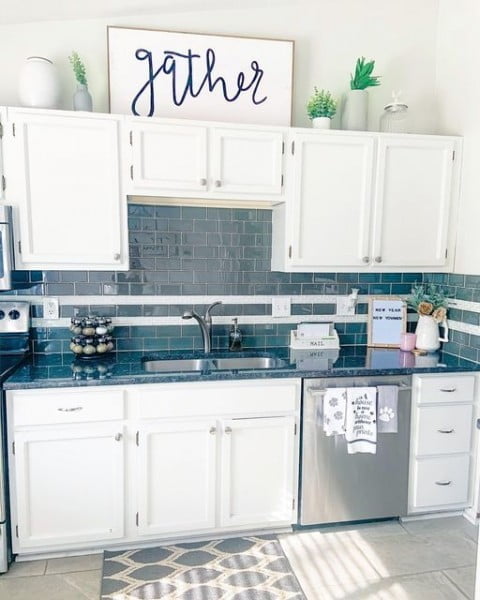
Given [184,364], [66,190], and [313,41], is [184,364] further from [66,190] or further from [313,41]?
[313,41]

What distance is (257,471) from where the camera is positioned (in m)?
2.34

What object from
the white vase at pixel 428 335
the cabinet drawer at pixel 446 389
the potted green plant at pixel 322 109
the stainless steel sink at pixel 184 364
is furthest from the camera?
the white vase at pixel 428 335

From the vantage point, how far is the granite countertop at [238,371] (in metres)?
2.14

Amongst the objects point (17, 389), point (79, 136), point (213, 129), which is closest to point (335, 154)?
point (213, 129)

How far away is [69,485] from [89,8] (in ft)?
7.92

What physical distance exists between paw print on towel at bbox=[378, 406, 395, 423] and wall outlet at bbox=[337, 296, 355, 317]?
730mm

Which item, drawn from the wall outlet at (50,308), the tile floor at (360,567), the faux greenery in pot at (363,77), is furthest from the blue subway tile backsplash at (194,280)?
the tile floor at (360,567)

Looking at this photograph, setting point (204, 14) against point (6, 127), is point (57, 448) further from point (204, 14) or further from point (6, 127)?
point (204, 14)

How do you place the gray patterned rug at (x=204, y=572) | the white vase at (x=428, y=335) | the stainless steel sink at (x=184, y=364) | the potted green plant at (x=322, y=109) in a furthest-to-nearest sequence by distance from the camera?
the white vase at (x=428, y=335)
the stainless steel sink at (x=184, y=364)
the potted green plant at (x=322, y=109)
the gray patterned rug at (x=204, y=572)

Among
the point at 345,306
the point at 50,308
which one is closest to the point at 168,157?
the point at 50,308

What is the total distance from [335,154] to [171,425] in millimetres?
1661

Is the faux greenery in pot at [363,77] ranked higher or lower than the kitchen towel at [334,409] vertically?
higher

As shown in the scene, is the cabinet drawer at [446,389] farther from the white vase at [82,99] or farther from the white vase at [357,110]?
the white vase at [82,99]

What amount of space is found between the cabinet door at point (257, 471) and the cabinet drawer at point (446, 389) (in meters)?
0.73
